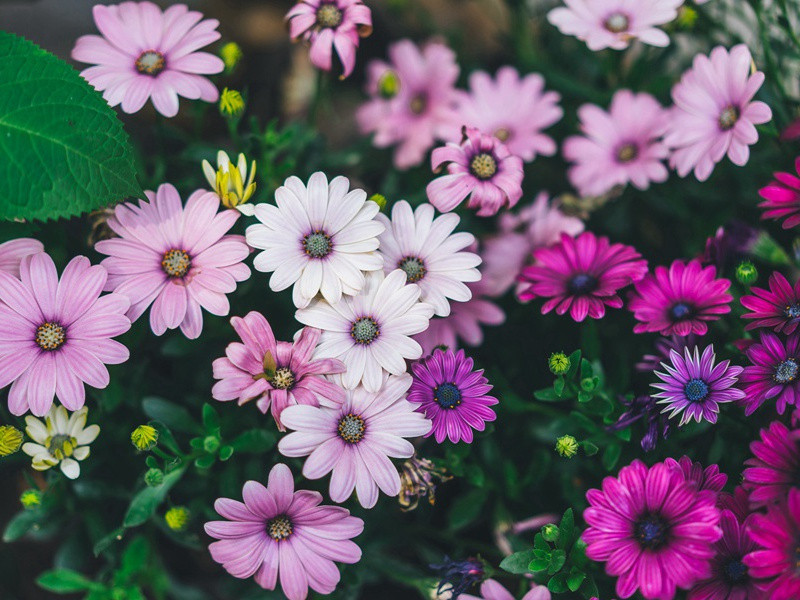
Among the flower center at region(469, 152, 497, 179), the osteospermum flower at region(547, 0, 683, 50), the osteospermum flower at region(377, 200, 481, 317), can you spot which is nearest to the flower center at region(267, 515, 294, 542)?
the osteospermum flower at region(377, 200, 481, 317)

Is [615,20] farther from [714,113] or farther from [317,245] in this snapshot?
[317,245]

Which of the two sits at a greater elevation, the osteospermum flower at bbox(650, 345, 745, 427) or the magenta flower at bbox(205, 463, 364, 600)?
the osteospermum flower at bbox(650, 345, 745, 427)

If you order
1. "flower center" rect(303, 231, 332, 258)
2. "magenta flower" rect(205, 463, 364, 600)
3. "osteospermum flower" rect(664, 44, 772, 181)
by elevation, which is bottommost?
"magenta flower" rect(205, 463, 364, 600)

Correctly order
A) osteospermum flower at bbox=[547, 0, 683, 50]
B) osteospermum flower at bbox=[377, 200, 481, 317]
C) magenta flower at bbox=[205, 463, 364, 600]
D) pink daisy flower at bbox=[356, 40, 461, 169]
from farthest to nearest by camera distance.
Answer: pink daisy flower at bbox=[356, 40, 461, 169] → osteospermum flower at bbox=[547, 0, 683, 50] → osteospermum flower at bbox=[377, 200, 481, 317] → magenta flower at bbox=[205, 463, 364, 600]

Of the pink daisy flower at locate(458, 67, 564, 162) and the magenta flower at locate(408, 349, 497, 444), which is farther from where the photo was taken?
the pink daisy flower at locate(458, 67, 564, 162)

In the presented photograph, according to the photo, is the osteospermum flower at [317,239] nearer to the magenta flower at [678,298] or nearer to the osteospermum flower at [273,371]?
the osteospermum flower at [273,371]

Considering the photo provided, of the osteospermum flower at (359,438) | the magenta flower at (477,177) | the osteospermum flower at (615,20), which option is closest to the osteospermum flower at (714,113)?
the osteospermum flower at (615,20)

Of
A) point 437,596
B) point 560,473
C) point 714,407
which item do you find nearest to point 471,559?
point 437,596

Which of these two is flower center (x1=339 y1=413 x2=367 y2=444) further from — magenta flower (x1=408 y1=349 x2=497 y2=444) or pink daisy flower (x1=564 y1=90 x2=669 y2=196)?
pink daisy flower (x1=564 y1=90 x2=669 y2=196)
